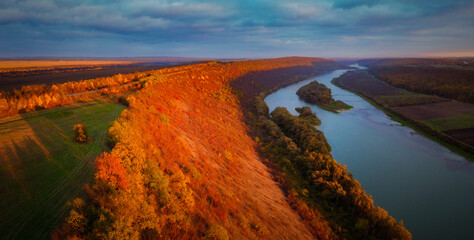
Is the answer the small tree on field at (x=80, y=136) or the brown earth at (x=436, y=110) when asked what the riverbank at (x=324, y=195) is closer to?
the small tree on field at (x=80, y=136)

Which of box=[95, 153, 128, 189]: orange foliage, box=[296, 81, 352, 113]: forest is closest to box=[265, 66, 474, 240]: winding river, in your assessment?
box=[296, 81, 352, 113]: forest

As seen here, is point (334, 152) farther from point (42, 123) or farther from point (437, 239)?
point (42, 123)

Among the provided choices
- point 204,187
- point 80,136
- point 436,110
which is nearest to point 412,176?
point 204,187

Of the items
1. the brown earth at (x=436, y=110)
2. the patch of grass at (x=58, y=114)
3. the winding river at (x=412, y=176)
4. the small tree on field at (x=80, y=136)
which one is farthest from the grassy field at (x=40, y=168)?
the brown earth at (x=436, y=110)

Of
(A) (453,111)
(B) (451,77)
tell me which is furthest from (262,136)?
(B) (451,77)

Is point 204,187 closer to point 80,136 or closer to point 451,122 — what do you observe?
point 80,136

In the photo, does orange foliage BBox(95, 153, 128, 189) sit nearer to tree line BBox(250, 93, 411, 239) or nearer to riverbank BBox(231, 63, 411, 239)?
riverbank BBox(231, 63, 411, 239)

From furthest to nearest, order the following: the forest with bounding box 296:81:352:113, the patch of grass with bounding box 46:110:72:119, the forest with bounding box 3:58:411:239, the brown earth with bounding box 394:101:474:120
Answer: the forest with bounding box 296:81:352:113
the brown earth with bounding box 394:101:474:120
the patch of grass with bounding box 46:110:72:119
the forest with bounding box 3:58:411:239
